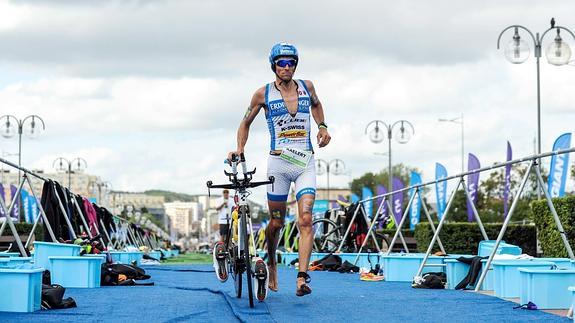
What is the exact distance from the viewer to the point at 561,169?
22.0m

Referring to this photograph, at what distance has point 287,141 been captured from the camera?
9008mm

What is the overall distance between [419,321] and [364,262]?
34.6 feet

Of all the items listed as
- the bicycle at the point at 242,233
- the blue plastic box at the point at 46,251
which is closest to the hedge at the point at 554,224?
the blue plastic box at the point at 46,251

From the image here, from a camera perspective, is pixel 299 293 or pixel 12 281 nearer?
pixel 12 281

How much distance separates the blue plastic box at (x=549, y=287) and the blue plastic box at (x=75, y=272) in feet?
17.9

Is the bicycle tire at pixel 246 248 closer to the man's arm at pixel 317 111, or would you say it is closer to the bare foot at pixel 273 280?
the bare foot at pixel 273 280

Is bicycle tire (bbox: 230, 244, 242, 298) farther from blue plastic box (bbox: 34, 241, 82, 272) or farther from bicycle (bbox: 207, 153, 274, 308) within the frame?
blue plastic box (bbox: 34, 241, 82, 272)

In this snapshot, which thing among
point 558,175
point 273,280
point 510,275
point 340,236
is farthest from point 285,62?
point 558,175

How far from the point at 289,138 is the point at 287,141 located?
0.03 m

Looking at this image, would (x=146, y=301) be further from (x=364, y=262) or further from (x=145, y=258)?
(x=145, y=258)

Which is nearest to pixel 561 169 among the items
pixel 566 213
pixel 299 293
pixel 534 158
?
pixel 566 213

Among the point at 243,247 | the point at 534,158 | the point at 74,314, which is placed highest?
the point at 534,158

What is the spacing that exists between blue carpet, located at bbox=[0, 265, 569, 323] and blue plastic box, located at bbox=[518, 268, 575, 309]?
0.25m

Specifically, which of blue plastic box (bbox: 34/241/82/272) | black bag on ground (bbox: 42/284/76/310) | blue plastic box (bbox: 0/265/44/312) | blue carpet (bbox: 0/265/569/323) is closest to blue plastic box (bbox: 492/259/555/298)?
blue carpet (bbox: 0/265/569/323)
